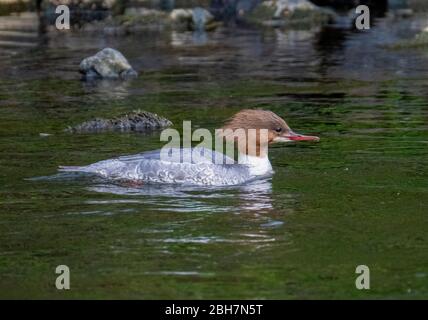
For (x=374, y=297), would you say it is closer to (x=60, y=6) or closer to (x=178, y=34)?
(x=178, y=34)

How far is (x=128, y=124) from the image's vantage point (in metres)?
15.8

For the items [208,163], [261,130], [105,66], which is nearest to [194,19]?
[105,66]

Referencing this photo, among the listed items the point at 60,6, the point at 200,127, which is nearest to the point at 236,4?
the point at 60,6

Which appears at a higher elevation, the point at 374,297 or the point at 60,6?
the point at 60,6

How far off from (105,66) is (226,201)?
10.3 m

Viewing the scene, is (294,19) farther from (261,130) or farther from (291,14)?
(261,130)

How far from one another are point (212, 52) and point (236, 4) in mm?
8746

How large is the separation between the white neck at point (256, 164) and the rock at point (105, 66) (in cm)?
900

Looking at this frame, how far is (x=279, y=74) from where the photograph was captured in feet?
71.1

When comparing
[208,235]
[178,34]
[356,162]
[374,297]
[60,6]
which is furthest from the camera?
[60,6]

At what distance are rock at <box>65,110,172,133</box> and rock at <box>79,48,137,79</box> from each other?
5.21 m

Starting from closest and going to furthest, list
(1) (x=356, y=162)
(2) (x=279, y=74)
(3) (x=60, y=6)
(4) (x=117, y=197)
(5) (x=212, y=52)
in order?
(4) (x=117, y=197)
(1) (x=356, y=162)
(2) (x=279, y=74)
(5) (x=212, y=52)
(3) (x=60, y=6)

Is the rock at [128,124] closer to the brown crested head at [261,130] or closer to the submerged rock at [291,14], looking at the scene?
the brown crested head at [261,130]

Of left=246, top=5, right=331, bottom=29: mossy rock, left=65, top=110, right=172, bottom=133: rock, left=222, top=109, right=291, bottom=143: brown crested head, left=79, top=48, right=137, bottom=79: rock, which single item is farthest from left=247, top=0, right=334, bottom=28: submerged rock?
left=222, top=109, right=291, bottom=143: brown crested head
